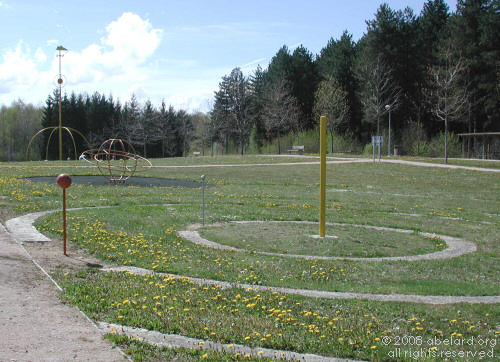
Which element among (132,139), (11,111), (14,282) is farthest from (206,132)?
(14,282)

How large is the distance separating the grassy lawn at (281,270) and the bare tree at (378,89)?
4010cm

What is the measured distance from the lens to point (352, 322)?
235 inches

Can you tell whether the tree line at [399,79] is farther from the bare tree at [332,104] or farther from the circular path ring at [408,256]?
the circular path ring at [408,256]

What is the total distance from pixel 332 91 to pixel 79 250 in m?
56.6

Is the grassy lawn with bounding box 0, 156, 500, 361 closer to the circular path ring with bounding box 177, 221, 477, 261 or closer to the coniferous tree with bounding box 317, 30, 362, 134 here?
the circular path ring with bounding box 177, 221, 477, 261

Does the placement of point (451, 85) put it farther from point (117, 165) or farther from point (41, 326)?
point (41, 326)

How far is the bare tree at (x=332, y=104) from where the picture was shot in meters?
62.6

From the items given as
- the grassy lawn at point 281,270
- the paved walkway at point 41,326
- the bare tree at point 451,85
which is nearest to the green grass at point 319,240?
the grassy lawn at point 281,270

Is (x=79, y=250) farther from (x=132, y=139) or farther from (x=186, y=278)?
(x=132, y=139)

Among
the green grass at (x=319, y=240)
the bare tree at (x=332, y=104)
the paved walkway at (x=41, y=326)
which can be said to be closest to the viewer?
the paved walkway at (x=41, y=326)

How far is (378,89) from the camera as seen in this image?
193 ft

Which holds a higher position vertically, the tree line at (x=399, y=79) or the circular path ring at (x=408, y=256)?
the tree line at (x=399, y=79)

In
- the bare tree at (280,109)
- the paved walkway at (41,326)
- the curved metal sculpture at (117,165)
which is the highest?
the bare tree at (280,109)

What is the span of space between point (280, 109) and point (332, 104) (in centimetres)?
844
